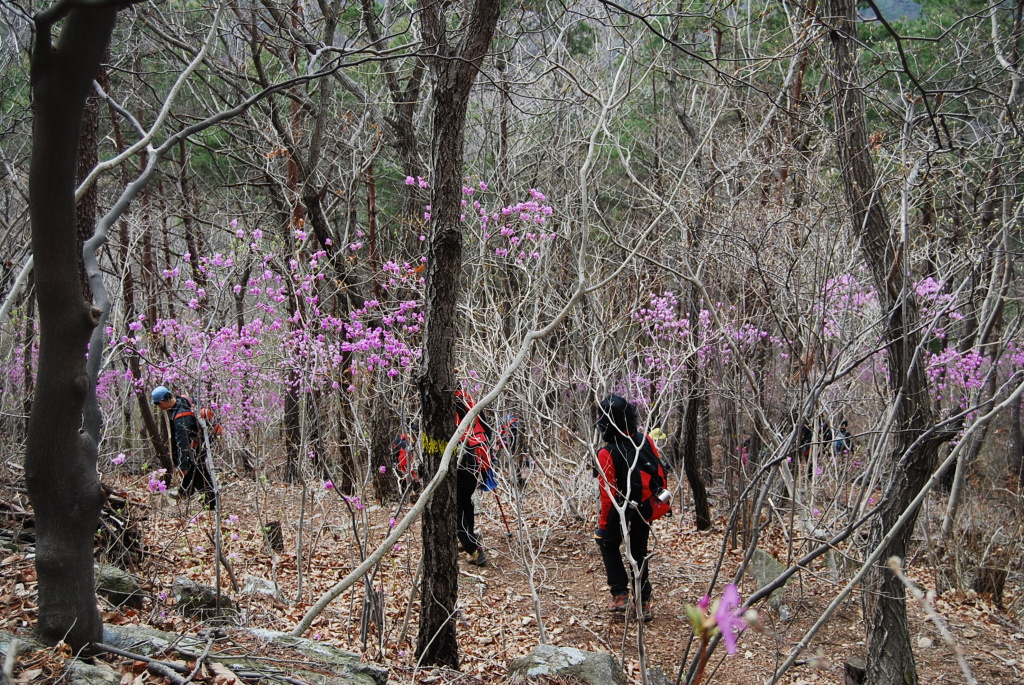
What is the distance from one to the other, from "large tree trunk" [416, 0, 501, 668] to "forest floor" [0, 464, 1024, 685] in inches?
13.3

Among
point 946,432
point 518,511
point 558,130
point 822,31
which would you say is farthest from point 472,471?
point 558,130

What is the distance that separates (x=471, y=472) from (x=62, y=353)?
3.80m

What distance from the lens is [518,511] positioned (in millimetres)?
5133

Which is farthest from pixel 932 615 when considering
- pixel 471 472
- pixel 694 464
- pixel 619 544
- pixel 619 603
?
pixel 694 464

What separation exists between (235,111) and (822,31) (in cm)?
373

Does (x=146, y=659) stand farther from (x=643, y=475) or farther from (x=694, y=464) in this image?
(x=694, y=464)

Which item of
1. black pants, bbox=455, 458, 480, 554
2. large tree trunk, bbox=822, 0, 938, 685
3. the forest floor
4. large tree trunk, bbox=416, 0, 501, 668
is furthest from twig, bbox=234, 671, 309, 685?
large tree trunk, bbox=822, 0, 938, 685

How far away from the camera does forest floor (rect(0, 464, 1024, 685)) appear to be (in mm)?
4793

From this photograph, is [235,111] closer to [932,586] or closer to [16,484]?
[16,484]

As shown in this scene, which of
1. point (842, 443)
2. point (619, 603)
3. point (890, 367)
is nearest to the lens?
point (890, 367)

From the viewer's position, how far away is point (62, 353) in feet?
8.80

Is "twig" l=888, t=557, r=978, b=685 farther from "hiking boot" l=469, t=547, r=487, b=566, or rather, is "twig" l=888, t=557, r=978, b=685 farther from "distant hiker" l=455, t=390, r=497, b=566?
"hiking boot" l=469, t=547, r=487, b=566

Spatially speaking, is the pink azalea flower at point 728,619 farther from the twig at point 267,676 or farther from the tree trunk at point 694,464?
the tree trunk at point 694,464

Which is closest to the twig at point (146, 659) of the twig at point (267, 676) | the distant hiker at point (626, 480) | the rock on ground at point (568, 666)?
the twig at point (267, 676)
